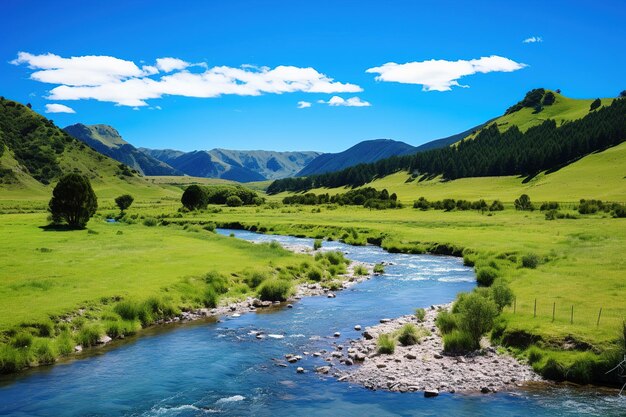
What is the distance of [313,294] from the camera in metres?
44.0

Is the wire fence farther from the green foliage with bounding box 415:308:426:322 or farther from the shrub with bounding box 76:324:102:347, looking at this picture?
the shrub with bounding box 76:324:102:347

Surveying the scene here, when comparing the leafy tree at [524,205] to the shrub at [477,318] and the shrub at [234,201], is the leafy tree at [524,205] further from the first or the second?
the shrub at [234,201]

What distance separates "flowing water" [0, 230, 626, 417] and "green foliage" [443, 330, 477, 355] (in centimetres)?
507

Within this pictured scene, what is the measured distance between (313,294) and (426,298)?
1002 cm

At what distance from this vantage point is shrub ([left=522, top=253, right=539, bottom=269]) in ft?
162

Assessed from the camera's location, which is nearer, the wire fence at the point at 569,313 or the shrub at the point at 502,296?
the wire fence at the point at 569,313

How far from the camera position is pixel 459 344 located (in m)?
27.0

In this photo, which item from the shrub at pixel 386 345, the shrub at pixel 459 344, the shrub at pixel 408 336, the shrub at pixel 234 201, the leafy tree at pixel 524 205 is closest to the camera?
the shrub at pixel 459 344

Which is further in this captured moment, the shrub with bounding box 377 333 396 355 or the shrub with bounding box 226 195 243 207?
the shrub with bounding box 226 195 243 207

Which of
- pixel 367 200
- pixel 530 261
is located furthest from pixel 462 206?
pixel 530 261

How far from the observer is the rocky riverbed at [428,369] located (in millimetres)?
23000

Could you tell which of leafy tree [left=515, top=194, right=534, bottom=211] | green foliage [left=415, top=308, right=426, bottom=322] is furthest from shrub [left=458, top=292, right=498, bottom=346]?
leafy tree [left=515, top=194, right=534, bottom=211]

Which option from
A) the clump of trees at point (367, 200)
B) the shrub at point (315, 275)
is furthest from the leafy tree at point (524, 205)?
the shrub at point (315, 275)

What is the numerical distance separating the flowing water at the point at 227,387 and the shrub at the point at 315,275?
15.2 metres
